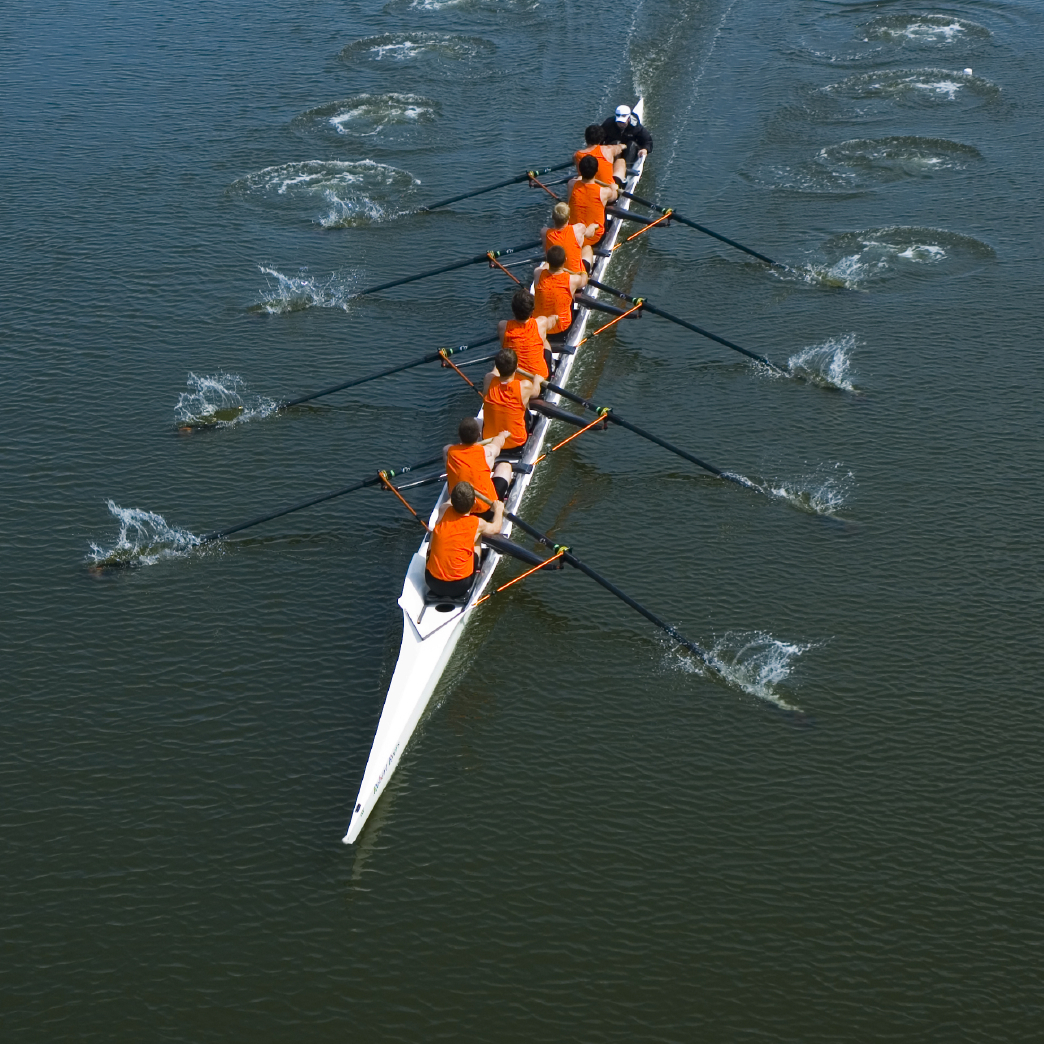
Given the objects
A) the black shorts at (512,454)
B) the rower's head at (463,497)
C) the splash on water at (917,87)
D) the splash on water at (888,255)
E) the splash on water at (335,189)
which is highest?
the splash on water at (917,87)

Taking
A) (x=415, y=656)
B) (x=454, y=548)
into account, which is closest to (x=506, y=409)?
(x=454, y=548)

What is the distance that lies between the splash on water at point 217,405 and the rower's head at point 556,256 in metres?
4.71

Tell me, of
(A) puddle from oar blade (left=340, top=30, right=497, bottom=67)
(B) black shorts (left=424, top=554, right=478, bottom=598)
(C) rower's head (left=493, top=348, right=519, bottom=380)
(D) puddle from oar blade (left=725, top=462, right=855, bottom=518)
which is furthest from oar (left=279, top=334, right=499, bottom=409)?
(A) puddle from oar blade (left=340, top=30, right=497, bottom=67)

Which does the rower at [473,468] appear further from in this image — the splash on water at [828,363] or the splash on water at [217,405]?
the splash on water at [828,363]

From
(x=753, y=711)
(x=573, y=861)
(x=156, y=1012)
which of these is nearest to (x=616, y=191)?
(x=753, y=711)

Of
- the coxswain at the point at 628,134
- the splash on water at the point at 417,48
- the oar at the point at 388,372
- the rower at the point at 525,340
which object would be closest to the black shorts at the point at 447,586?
the rower at the point at 525,340

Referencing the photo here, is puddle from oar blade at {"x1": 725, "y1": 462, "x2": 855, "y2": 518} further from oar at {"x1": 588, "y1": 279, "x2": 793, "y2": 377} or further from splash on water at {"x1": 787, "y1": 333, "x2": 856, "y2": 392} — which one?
oar at {"x1": 588, "y1": 279, "x2": 793, "y2": 377}

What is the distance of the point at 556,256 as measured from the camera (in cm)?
2083

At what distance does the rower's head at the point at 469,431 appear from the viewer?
1639cm

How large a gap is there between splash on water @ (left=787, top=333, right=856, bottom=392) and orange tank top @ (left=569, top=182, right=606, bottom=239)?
453 centimetres

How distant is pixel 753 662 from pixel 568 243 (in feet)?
29.3

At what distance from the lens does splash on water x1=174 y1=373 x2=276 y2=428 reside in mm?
20984

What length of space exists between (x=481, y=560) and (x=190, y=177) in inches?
580

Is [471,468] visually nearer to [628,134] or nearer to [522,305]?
[522,305]
